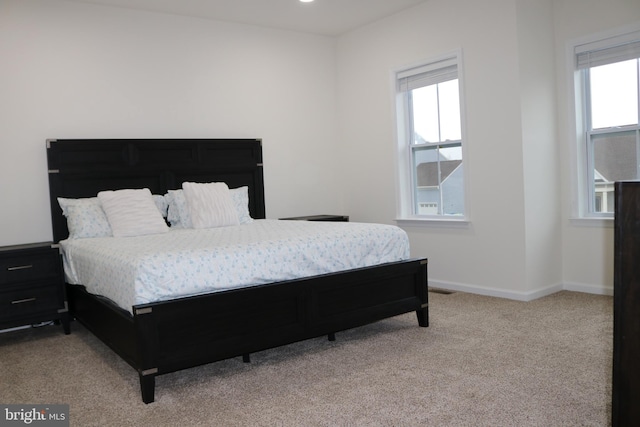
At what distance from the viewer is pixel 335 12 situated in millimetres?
4973

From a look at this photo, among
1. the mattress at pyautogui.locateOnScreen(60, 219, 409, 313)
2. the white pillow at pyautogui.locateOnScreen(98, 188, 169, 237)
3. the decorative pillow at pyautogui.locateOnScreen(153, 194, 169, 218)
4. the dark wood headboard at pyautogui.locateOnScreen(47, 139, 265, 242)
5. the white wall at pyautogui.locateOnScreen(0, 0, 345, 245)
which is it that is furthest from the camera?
the decorative pillow at pyautogui.locateOnScreen(153, 194, 169, 218)

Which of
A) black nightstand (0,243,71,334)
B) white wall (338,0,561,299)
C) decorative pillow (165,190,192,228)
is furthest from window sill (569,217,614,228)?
black nightstand (0,243,71,334)

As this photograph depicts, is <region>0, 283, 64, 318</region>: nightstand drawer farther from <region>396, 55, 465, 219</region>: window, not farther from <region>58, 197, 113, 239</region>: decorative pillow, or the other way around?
<region>396, 55, 465, 219</region>: window

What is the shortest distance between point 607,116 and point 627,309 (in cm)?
396

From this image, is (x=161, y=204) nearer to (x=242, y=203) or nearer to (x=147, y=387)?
(x=242, y=203)

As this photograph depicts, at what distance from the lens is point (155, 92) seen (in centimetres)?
469

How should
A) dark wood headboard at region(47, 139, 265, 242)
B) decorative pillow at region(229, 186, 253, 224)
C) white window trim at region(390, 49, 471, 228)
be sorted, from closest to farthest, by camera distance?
dark wood headboard at region(47, 139, 265, 242) < decorative pillow at region(229, 186, 253, 224) < white window trim at region(390, 49, 471, 228)

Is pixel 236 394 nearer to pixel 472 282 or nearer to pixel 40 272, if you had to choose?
pixel 40 272

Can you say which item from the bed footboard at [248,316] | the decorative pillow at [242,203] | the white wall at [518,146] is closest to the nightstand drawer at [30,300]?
the bed footboard at [248,316]

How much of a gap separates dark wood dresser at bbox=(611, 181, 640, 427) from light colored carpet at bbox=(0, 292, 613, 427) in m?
1.39

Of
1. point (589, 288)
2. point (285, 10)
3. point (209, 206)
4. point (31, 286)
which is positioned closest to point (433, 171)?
point (589, 288)

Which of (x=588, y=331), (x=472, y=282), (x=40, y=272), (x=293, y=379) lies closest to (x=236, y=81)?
(x=40, y=272)

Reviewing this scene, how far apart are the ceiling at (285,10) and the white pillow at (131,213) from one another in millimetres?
1646

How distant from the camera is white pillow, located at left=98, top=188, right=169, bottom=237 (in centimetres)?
391
